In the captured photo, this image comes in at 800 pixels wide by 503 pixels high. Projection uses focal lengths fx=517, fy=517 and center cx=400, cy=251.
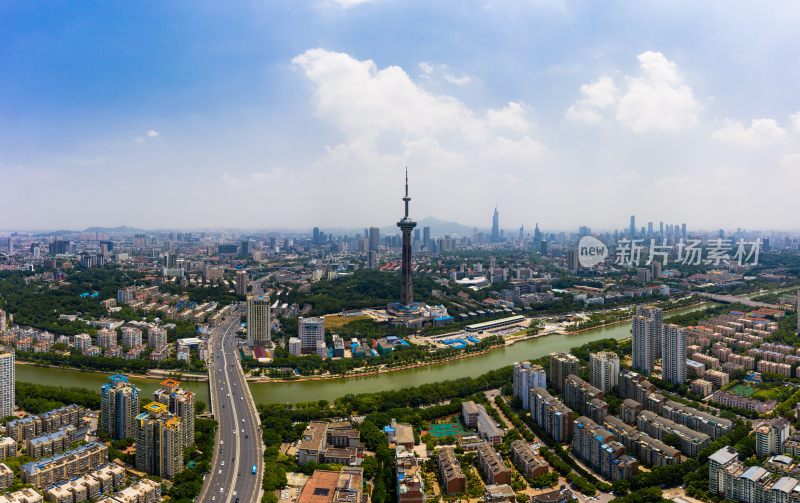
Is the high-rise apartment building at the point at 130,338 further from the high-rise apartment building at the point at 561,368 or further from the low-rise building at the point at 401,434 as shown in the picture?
the high-rise apartment building at the point at 561,368

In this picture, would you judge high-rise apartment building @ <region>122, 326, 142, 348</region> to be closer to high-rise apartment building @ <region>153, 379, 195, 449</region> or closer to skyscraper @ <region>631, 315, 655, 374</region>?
high-rise apartment building @ <region>153, 379, 195, 449</region>

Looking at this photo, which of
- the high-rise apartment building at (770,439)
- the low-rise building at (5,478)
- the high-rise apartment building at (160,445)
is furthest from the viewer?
the high-rise apartment building at (770,439)

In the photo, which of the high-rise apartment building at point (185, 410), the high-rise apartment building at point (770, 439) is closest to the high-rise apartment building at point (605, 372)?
the high-rise apartment building at point (770, 439)

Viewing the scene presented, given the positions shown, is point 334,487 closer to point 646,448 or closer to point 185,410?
point 185,410

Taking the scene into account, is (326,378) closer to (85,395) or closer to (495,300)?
(85,395)

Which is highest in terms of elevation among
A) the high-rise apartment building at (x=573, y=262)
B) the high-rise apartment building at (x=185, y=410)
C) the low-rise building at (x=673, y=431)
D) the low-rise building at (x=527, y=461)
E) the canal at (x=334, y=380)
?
the high-rise apartment building at (x=573, y=262)

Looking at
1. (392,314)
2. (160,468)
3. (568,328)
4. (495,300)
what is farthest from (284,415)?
(495,300)

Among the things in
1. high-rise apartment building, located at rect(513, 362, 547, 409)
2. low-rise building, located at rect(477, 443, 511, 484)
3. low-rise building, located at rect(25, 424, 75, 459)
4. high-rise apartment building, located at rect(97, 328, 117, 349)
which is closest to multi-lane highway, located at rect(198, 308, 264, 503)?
low-rise building, located at rect(25, 424, 75, 459)
